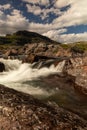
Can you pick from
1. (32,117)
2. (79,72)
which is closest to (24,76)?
(79,72)

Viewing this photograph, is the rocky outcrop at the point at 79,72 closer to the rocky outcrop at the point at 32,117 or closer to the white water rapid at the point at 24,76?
the white water rapid at the point at 24,76

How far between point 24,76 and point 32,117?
108ft

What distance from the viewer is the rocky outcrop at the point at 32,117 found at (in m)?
7.36

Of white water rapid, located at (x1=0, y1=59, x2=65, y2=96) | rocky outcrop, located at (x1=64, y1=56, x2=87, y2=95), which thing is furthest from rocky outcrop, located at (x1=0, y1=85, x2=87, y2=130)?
rocky outcrop, located at (x1=64, y1=56, x2=87, y2=95)

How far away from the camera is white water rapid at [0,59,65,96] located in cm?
2792

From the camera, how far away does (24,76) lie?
4038 centimetres

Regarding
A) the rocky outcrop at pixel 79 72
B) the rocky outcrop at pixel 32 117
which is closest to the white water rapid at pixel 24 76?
the rocky outcrop at pixel 79 72

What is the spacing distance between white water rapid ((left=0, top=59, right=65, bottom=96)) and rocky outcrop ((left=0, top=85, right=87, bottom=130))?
17.3m

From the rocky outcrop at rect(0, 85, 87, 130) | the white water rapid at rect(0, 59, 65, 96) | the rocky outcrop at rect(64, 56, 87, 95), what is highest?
the rocky outcrop at rect(0, 85, 87, 130)

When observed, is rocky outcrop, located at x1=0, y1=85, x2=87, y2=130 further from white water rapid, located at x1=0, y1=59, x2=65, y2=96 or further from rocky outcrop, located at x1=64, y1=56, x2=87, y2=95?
rocky outcrop, located at x1=64, y1=56, x2=87, y2=95

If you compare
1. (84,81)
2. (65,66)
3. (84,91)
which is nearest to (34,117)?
(84,91)

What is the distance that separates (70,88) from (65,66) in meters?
13.9

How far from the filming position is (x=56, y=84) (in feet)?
102

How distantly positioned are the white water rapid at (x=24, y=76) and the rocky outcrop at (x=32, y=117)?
1734 centimetres
